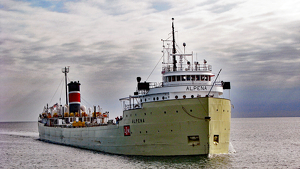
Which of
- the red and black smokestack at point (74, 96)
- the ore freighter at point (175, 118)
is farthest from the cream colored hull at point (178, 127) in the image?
the red and black smokestack at point (74, 96)

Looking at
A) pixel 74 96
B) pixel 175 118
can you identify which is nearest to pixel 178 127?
pixel 175 118

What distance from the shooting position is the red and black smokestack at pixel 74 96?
49491 mm

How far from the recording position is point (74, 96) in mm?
49969

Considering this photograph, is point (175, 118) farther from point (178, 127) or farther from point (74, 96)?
point (74, 96)

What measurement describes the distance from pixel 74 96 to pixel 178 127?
2773 centimetres

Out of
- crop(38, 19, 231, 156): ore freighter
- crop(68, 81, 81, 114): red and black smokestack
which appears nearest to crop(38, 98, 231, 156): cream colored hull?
crop(38, 19, 231, 156): ore freighter

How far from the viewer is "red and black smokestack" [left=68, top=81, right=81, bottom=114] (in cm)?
4949

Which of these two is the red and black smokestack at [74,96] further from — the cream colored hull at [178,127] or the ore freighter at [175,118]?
the cream colored hull at [178,127]

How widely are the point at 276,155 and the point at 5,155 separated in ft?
90.9

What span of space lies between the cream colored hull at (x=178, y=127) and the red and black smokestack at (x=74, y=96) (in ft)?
71.3

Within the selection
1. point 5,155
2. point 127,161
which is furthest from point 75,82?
point 127,161

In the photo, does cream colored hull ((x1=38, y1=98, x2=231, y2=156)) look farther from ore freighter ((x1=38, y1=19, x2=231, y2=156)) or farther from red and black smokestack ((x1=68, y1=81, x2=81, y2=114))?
red and black smokestack ((x1=68, y1=81, x2=81, y2=114))

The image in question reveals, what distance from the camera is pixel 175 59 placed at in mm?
31969

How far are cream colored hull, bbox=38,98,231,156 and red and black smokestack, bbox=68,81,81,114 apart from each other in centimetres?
2174
